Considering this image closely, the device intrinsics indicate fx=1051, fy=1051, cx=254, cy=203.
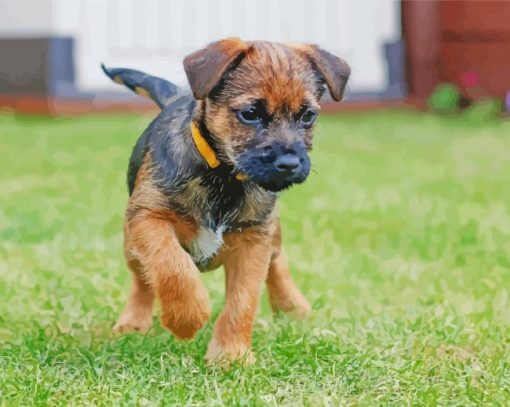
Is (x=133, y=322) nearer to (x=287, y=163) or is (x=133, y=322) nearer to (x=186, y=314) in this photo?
(x=186, y=314)

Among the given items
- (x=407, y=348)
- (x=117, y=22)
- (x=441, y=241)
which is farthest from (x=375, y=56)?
(x=407, y=348)

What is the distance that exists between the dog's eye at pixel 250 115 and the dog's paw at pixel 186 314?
59 cm

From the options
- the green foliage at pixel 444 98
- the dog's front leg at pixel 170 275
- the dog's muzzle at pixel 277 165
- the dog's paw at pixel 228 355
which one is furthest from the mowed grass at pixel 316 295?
the green foliage at pixel 444 98

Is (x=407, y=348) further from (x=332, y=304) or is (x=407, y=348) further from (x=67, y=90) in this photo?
(x=67, y=90)

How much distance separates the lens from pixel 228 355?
352 cm

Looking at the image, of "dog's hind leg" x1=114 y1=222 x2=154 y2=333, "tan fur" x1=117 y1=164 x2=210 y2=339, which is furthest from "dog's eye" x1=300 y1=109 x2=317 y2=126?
"dog's hind leg" x1=114 y1=222 x2=154 y2=333

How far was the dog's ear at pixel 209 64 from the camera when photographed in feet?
11.2

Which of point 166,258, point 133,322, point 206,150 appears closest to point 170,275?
point 166,258

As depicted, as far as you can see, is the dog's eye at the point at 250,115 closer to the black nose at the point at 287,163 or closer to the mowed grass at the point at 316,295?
the black nose at the point at 287,163

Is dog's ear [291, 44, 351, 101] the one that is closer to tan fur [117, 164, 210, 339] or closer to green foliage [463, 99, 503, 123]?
tan fur [117, 164, 210, 339]

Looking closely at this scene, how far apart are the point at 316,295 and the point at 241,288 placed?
1047mm

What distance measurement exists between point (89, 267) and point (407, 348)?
75.0 inches

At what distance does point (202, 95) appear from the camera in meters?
3.41

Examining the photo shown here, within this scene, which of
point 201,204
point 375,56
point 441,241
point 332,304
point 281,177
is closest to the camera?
point 281,177
